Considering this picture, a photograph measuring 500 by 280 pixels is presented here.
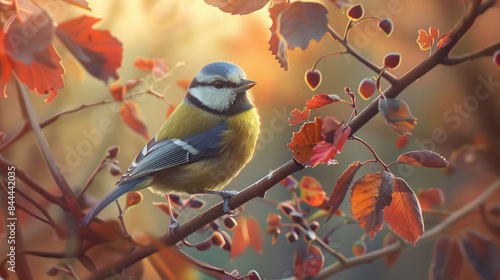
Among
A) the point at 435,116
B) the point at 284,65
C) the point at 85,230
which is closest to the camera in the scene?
the point at 284,65

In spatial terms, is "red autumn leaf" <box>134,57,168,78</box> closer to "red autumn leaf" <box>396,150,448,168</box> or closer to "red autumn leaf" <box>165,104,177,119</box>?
"red autumn leaf" <box>165,104,177,119</box>

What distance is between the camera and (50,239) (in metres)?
0.63

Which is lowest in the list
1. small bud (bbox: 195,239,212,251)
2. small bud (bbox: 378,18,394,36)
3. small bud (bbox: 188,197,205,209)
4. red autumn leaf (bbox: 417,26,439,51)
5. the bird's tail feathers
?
small bud (bbox: 195,239,212,251)

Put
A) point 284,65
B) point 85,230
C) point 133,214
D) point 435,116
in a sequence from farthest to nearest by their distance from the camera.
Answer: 1. point 435,116
2. point 133,214
3. point 85,230
4. point 284,65

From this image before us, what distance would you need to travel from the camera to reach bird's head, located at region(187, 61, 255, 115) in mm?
735

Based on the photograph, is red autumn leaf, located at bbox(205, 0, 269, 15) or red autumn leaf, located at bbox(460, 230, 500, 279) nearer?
red autumn leaf, located at bbox(205, 0, 269, 15)

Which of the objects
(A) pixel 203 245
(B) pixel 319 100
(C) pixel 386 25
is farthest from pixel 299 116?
(A) pixel 203 245

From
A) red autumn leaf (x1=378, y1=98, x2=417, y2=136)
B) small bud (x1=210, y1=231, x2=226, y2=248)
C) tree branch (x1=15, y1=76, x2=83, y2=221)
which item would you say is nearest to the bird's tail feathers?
tree branch (x1=15, y1=76, x2=83, y2=221)

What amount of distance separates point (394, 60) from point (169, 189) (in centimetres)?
39

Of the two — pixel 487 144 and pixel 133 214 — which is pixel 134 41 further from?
pixel 487 144

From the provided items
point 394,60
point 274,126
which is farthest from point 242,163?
point 394,60

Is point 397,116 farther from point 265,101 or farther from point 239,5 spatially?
point 265,101

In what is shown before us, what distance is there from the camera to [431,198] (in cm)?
74

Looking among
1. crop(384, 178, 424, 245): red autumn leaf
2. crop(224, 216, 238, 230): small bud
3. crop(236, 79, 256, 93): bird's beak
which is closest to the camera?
crop(384, 178, 424, 245): red autumn leaf
